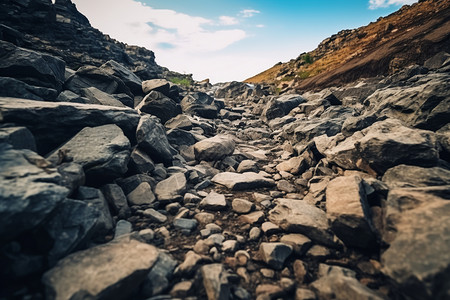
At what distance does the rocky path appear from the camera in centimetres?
181

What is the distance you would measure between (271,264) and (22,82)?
5921 mm

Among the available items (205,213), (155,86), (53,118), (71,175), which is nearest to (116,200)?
(71,175)

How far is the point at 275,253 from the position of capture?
2436 mm

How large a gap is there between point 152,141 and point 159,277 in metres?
3.11

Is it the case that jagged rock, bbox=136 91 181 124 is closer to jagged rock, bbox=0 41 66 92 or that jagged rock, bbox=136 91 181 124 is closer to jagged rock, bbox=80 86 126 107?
jagged rock, bbox=80 86 126 107

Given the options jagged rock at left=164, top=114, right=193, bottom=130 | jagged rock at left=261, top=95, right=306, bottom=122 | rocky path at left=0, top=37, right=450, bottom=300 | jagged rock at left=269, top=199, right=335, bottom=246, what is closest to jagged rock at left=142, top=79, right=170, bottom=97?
jagged rock at left=164, top=114, right=193, bottom=130

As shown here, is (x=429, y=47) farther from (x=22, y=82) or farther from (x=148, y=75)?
(x=22, y=82)

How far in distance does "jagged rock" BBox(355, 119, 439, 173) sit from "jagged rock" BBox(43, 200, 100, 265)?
446 centimetres

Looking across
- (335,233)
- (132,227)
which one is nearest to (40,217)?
(132,227)

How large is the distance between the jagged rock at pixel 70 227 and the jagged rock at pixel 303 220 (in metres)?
2.67

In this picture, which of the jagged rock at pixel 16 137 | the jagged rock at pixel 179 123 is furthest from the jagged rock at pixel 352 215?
the jagged rock at pixel 179 123

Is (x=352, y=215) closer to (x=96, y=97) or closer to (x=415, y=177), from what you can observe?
(x=415, y=177)

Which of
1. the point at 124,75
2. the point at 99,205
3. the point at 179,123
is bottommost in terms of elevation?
the point at 99,205

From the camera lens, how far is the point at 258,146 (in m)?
8.46
